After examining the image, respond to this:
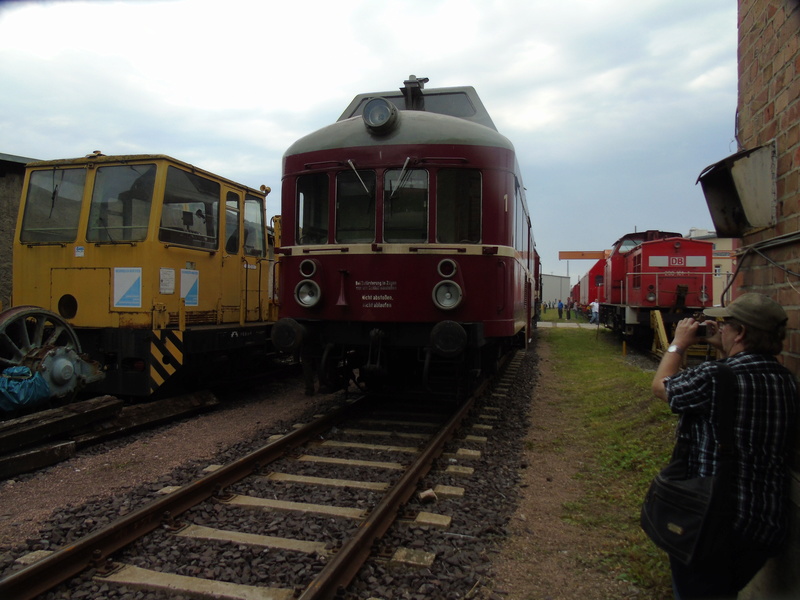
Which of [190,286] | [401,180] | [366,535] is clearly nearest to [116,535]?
[366,535]

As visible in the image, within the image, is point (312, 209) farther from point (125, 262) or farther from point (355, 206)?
point (125, 262)

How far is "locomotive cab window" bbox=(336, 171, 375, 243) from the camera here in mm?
6168

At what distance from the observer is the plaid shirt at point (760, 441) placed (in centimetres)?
217

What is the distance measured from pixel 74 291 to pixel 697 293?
1351 cm

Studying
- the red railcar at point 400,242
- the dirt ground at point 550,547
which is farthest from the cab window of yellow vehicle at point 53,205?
the dirt ground at point 550,547

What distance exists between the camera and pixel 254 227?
9.24 metres

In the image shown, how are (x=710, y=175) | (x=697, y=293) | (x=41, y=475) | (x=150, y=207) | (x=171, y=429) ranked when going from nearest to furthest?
(x=710, y=175) < (x=41, y=475) < (x=171, y=429) < (x=150, y=207) < (x=697, y=293)

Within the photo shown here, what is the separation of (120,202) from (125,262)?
2.69 feet

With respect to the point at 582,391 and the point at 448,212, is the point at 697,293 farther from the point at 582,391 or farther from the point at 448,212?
the point at 448,212

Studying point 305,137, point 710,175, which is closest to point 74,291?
point 305,137

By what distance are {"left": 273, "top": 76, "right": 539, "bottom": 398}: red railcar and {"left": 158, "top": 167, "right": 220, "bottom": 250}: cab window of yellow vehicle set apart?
6.06 ft

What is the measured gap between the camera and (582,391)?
30.6 feet

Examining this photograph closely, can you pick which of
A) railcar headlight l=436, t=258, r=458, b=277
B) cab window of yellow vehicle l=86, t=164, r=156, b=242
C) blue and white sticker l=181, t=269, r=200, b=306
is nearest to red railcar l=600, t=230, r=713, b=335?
railcar headlight l=436, t=258, r=458, b=277

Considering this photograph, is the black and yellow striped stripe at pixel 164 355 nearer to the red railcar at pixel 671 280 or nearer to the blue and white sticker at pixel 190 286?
the blue and white sticker at pixel 190 286
